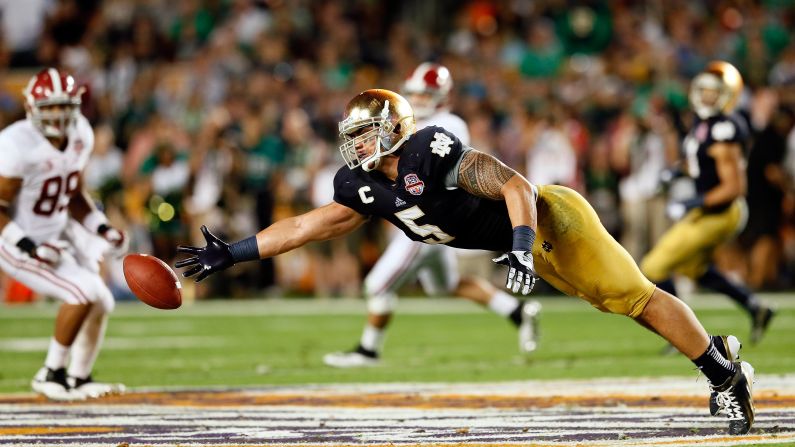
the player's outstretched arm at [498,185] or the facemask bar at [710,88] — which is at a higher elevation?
the facemask bar at [710,88]

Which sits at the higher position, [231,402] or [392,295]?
[392,295]

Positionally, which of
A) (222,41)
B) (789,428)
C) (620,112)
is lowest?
(789,428)

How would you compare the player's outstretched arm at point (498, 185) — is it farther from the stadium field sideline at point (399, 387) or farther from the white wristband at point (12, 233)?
the white wristband at point (12, 233)

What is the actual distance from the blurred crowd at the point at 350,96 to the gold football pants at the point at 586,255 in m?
8.16

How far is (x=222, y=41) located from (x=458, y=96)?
288 centimetres

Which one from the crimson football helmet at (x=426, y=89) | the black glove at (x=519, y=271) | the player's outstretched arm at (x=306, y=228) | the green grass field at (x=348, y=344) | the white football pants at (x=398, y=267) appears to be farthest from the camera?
the crimson football helmet at (x=426, y=89)

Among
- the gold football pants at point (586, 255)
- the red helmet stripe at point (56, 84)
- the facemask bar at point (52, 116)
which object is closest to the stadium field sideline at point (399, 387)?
the gold football pants at point (586, 255)

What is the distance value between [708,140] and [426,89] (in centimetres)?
190

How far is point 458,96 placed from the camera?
14.9 m

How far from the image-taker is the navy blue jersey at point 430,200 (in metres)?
5.23

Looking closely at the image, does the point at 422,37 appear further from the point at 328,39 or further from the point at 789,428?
the point at 789,428

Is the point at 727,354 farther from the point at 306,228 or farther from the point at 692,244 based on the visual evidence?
the point at 692,244

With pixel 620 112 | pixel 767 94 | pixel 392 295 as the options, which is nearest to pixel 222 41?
pixel 620 112

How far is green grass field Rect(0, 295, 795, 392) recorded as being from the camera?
7805 mm
